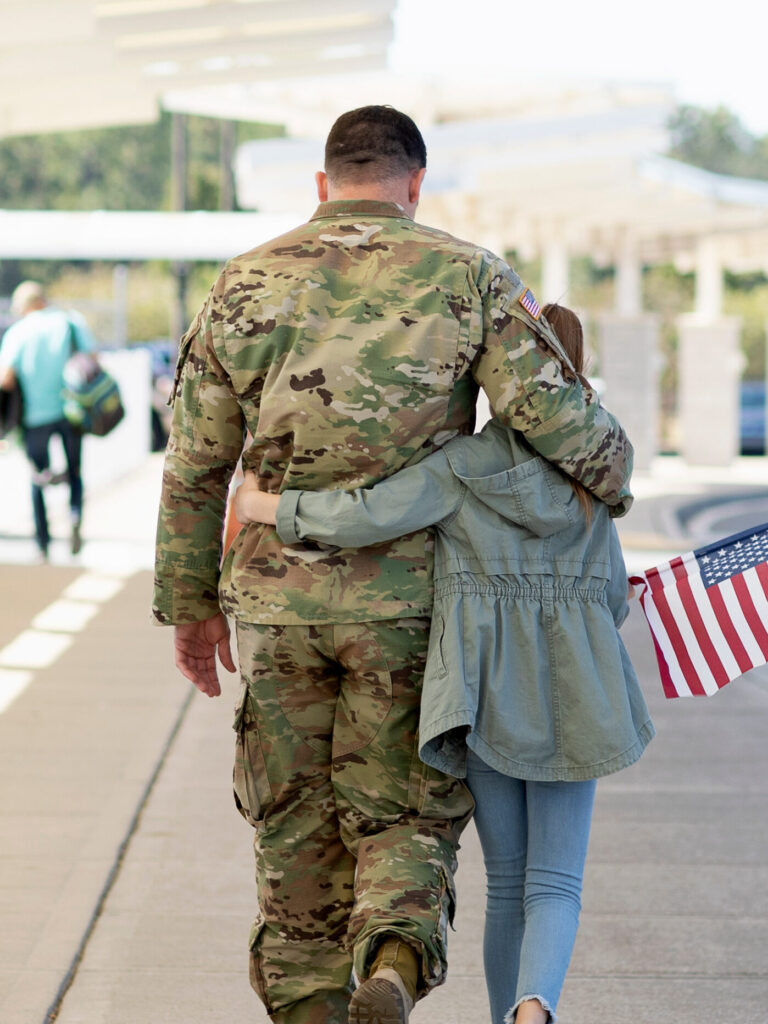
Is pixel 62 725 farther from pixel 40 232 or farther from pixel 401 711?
pixel 40 232

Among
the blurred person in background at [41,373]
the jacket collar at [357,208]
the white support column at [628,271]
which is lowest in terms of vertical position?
the white support column at [628,271]

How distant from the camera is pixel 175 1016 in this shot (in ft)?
12.0

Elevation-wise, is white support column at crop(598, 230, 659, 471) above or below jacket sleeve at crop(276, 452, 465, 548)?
below

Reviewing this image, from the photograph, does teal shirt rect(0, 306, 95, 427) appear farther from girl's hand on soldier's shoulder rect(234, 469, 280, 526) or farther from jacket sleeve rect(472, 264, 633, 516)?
jacket sleeve rect(472, 264, 633, 516)

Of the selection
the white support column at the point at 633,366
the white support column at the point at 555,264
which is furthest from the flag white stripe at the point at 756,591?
the white support column at the point at 555,264

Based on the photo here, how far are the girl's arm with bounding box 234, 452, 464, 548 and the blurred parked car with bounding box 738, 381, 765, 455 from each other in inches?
916

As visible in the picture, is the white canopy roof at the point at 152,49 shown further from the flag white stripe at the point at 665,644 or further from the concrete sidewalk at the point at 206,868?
the flag white stripe at the point at 665,644

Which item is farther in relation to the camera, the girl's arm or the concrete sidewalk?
the concrete sidewalk

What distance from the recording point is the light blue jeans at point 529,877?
2.88 metres

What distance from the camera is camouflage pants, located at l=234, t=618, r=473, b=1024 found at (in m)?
2.88

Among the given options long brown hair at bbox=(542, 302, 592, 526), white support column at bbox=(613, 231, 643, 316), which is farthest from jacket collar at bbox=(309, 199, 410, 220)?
white support column at bbox=(613, 231, 643, 316)

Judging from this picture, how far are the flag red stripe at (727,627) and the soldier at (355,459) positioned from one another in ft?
1.45

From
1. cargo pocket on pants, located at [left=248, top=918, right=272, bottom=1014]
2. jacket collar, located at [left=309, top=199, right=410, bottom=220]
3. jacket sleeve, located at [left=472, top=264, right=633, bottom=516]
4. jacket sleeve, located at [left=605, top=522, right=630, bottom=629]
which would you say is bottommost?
cargo pocket on pants, located at [left=248, top=918, right=272, bottom=1014]

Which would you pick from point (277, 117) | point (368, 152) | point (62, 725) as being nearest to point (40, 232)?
point (277, 117)
